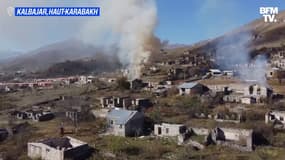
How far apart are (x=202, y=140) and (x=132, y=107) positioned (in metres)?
11.8

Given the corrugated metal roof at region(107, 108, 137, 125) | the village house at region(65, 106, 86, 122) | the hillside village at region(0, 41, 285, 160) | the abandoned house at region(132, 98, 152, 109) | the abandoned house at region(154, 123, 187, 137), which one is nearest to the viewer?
the hillside village at region(0, 41, 285, 160)

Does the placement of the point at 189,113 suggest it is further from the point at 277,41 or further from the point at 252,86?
the point at 277,41

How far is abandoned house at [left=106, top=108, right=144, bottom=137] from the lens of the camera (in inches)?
1015

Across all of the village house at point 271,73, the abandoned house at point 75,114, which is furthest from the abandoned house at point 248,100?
the village house at point 271,73

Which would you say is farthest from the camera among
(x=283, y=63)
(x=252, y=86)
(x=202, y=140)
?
(x=283, y=63)

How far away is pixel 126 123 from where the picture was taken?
2572cm

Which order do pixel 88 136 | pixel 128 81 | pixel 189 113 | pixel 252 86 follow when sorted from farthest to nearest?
pixel 128 81, pixel 252 86, pixel 189 113, pixel 88 136

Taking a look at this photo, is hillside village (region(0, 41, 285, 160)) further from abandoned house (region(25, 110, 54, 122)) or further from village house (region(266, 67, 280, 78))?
village house (region(266, 67, 280, 78))

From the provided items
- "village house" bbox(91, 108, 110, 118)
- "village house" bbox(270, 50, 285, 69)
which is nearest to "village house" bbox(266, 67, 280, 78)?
"village house" bbox(270, 50, 285, 69)

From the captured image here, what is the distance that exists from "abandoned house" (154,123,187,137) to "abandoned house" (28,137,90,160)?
4.68m

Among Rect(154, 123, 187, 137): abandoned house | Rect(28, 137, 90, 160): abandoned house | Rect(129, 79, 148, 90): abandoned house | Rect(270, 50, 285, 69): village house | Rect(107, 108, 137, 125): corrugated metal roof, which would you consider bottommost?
Rect(28, 137, 90, 160): abandoned house

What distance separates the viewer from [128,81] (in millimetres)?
47688

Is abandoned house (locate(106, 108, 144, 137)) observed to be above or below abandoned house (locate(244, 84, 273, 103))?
below

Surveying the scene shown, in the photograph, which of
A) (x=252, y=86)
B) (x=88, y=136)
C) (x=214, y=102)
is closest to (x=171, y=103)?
(x=214, y=102)
